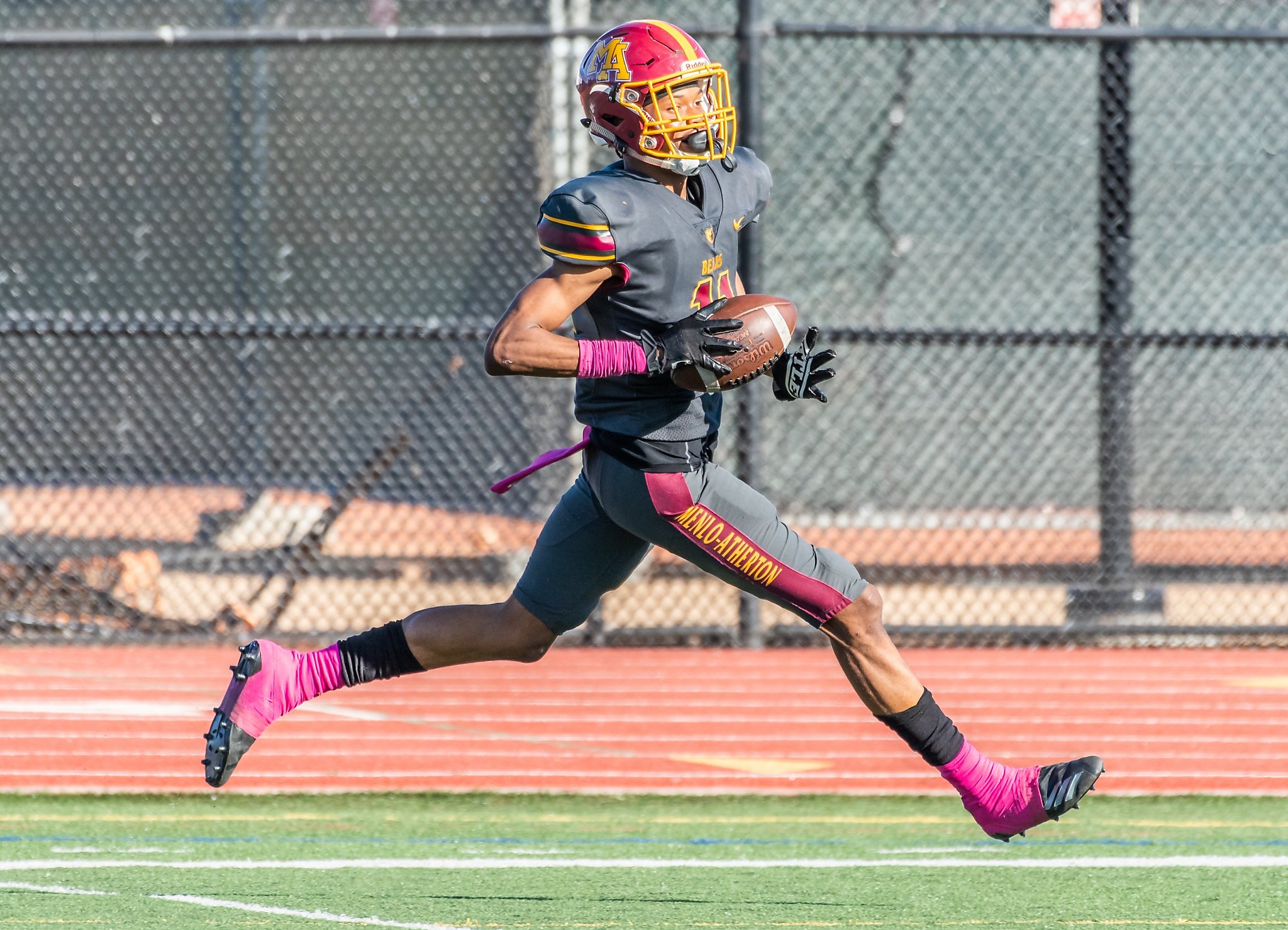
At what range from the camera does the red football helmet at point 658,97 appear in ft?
12.8

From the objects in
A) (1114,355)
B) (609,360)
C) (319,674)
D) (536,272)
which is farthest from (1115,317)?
(319,674)

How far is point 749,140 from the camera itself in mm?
7000

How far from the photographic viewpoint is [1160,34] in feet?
23.0

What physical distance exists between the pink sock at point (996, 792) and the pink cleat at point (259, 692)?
1.67 m

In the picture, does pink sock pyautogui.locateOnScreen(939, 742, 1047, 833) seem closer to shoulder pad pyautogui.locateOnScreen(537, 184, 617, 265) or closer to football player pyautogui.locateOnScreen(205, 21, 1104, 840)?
football player pyautogui.locateOnScreen(205, 21, 1104, 840)

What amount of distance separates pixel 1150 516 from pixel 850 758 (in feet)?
11.6

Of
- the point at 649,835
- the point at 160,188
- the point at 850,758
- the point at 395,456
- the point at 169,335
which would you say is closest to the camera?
the point at 649,835

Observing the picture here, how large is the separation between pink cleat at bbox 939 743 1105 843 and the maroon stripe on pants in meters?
0.55

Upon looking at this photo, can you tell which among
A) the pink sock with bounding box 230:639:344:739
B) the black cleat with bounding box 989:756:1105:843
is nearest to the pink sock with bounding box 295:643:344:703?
the pink sock with bounding box 230:639:344:739

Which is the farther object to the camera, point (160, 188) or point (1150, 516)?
point (160, 188)

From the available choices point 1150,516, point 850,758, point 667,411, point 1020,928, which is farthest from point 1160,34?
point 1020,928

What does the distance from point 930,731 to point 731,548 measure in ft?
2.31

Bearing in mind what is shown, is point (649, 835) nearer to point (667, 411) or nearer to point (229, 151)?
point (667, 411)

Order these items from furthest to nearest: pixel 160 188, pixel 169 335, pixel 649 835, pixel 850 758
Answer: pixel 160 188 → pixel 169 335 → pixel 850 758 → pixel 649 835
